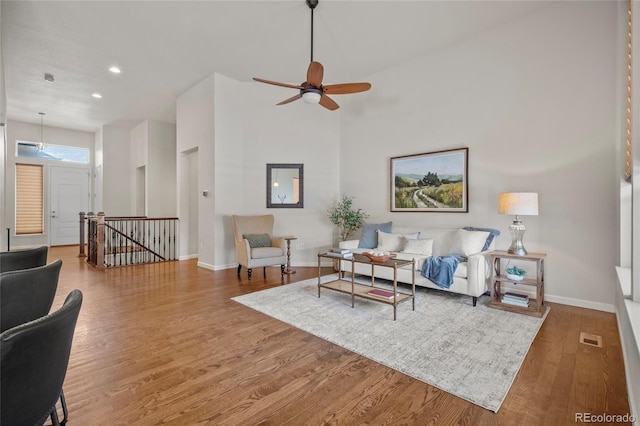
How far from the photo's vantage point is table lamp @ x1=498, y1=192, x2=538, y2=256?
332 centimetres

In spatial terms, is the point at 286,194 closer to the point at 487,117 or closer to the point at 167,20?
the point at 167,20

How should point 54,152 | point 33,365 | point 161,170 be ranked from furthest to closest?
point 54,152 < point 161,170 < point 33,365

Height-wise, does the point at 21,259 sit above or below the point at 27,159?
below

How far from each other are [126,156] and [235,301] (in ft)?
25.3

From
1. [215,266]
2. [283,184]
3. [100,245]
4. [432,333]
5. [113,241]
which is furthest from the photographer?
[113,241]

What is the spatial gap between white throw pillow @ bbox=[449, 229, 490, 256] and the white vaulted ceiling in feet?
9.11

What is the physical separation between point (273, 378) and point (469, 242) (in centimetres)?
300

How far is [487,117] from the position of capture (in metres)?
4.18

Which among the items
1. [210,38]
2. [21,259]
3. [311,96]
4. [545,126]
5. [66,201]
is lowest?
[21,259]

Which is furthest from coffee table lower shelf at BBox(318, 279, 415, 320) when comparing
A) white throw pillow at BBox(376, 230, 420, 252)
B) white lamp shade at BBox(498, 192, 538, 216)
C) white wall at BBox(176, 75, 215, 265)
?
white wall at BBox(176, 75, 215, 265)

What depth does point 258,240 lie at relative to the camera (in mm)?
5160

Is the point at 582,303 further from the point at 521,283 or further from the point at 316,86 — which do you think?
the point at 316,86

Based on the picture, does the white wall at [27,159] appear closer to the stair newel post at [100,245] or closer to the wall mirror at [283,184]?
the stair newel post at [100,245]

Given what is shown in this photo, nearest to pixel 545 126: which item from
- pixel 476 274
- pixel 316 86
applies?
pixel 476 274
